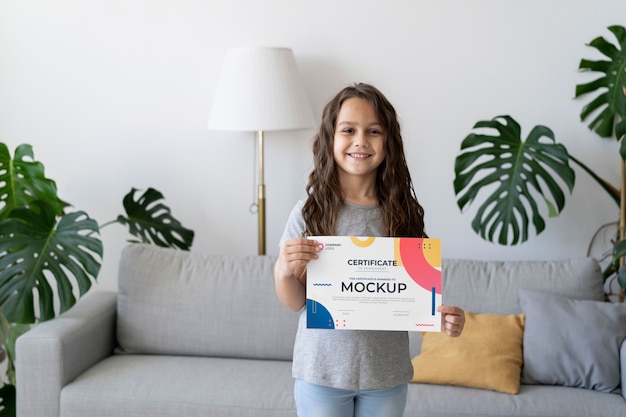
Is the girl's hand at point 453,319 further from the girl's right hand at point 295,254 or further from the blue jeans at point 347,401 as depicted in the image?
the girl's right hand at point 295,254

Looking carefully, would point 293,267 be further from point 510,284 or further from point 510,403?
point 510,284

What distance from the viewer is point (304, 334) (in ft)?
5.89

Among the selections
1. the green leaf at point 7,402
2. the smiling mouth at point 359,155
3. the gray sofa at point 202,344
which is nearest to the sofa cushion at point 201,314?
the gray sofa at point 202,344

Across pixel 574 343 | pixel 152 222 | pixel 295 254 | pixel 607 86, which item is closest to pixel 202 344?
pixel 152 222

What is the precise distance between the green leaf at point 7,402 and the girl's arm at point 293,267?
1.65 m

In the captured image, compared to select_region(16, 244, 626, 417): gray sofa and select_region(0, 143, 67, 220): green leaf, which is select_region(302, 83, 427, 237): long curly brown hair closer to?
select_region(16, 244, 626, 417): gray sofa

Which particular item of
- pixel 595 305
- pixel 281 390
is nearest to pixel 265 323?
pixel 281 390

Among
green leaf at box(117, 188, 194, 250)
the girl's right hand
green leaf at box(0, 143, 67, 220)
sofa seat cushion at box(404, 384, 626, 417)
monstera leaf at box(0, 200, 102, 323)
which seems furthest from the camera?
green leaf at box(117, 188, 194, 250)

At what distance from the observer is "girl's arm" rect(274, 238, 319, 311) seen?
170 centimetres

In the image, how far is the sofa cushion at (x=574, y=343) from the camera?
2725 millimetres


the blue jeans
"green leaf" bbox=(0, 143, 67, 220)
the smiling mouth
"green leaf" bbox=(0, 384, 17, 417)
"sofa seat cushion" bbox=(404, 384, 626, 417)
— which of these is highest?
the smiling mouth

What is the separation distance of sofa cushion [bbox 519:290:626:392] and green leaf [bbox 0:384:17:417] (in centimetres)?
184

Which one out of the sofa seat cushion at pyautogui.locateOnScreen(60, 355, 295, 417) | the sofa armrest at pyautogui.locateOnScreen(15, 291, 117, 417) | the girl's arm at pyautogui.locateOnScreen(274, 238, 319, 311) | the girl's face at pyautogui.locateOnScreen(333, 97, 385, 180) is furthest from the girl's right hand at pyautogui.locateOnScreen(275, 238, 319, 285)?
the sofa armrest at pyautogui.locateOnScreen(15, 291, 117, 417)

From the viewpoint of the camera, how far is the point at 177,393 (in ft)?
8.79
